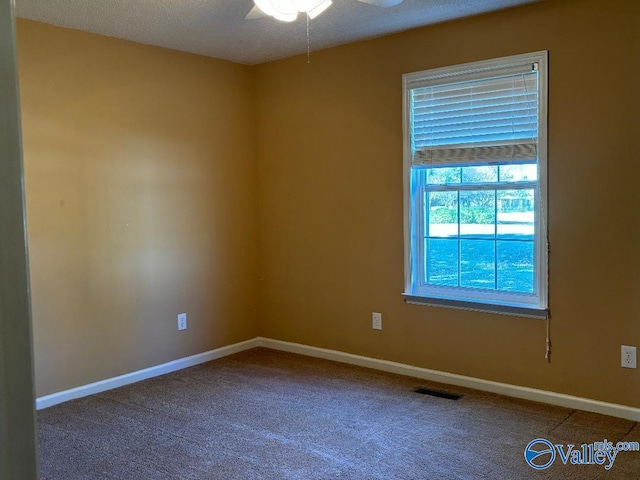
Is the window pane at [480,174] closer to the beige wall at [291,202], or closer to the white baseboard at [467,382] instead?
the beige wall at [291,202]

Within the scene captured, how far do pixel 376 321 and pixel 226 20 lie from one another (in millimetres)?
2343

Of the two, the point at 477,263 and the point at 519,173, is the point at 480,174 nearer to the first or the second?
the point at 519,173

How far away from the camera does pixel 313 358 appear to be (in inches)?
184

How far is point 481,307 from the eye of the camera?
3785mm

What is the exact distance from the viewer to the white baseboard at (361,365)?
3.40 metres

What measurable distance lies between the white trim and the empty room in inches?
0.6

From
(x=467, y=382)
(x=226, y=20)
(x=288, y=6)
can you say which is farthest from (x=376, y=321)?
(x=288, y=6)

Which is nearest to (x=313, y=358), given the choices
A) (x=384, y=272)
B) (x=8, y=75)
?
(x=384, y=272)

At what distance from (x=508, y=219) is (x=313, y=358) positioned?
75.8 inches

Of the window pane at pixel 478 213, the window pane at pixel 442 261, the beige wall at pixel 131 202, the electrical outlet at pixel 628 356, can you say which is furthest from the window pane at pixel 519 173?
the beige wall at pixel 131 202

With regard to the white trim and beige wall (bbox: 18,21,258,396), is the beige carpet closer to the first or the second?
the white trim

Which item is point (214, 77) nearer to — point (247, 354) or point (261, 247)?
point (261, 247)

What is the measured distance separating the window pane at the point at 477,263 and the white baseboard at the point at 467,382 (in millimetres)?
644

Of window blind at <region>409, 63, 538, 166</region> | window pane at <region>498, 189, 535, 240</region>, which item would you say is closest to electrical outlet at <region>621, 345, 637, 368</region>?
window pane at <region>498, 189, 535, 240</region>
